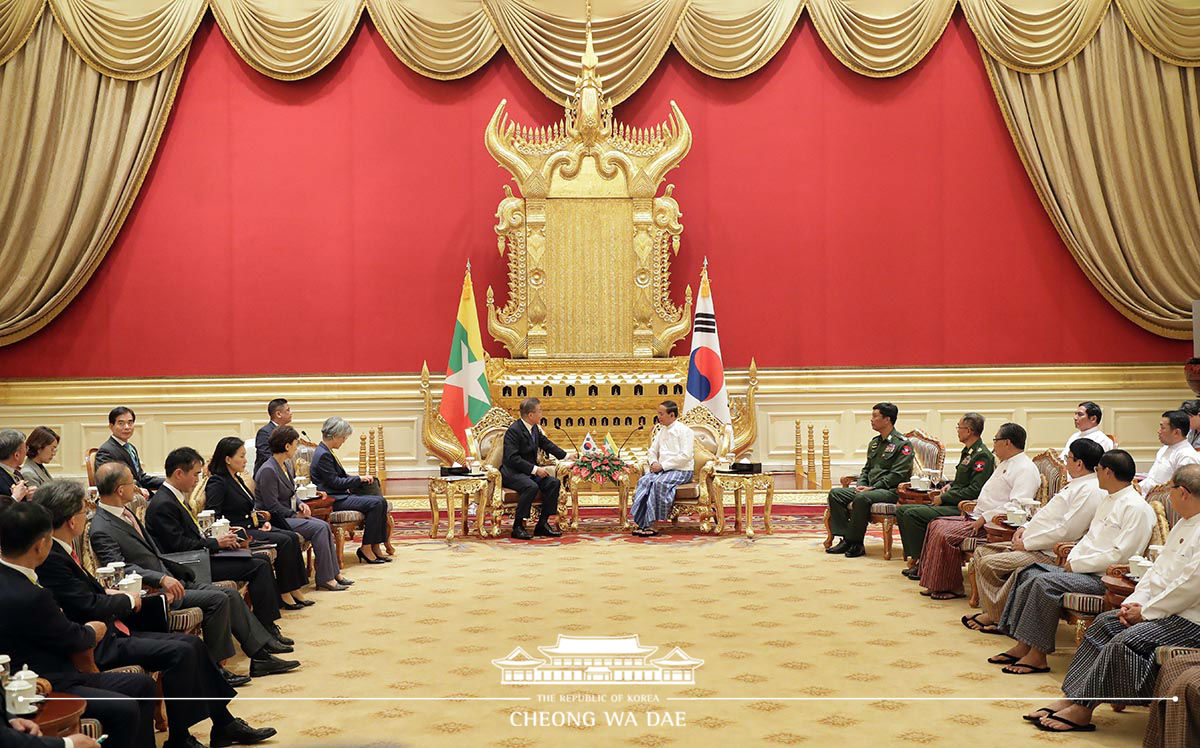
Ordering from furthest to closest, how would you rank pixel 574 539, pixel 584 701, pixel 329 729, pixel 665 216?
pixel 665 216 → pixel 574 539 → pixel 584 701 → pixel 329 729

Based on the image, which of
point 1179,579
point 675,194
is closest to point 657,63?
point 675,194

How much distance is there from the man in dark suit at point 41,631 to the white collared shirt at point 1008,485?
204 inches

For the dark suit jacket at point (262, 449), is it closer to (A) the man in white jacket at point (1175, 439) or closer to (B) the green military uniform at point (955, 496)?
(B) the green military uniform at point (955, 496)

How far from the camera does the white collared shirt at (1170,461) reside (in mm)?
7262

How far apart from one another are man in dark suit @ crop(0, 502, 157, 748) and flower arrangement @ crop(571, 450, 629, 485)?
6138mm

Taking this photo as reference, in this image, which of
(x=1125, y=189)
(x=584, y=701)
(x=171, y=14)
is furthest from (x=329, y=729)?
(x=1125, y=189)

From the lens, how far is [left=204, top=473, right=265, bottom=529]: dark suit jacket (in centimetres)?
694

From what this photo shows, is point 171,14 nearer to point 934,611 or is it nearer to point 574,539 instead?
point 574,539

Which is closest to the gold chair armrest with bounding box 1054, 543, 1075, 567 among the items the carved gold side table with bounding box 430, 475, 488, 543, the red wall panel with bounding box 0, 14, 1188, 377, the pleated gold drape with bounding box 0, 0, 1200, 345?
the carved gold side table with bounding box 430, 475, 488, 543

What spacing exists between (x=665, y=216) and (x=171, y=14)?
5.82m

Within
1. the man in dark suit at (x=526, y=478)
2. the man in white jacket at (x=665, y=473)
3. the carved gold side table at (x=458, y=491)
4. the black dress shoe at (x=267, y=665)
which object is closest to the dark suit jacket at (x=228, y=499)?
the black dress shoe at (x=267, y=665)

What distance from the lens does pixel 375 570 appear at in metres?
8.57

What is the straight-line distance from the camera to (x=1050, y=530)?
611cm

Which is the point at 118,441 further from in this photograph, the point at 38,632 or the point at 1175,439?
the point at 1175,439
